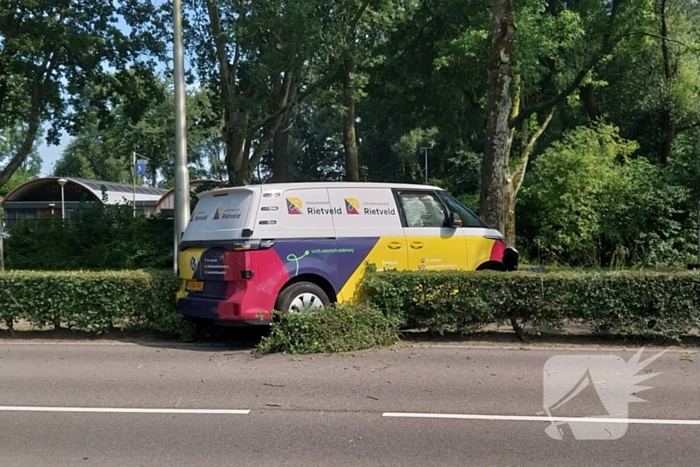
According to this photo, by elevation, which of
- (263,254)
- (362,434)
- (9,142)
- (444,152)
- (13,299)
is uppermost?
(9,142)

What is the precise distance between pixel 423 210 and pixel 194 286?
3.54 metres

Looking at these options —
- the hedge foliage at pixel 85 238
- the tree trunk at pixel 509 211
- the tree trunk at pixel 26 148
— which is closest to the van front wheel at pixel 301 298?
the tree trunk at pixel 509 211

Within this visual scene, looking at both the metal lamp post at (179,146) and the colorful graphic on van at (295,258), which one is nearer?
the colorful graphic on van at (295,258)

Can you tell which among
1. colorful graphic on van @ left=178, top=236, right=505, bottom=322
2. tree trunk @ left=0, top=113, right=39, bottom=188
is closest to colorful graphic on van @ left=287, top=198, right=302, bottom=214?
colorful graphic on van @ left=178, top=236, right=505, bottom=322

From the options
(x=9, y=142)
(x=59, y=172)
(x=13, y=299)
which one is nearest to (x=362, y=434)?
(x=13, y=299)

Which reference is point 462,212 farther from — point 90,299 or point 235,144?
point 235,144

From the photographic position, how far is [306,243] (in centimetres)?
891

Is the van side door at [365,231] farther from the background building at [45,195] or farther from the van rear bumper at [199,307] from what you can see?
the background building at [45,195]

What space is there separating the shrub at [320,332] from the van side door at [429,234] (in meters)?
1.47

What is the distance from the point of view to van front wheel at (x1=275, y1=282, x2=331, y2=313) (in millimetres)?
8695

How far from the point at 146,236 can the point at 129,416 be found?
46.4ft

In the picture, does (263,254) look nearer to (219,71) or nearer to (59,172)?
(219,71)

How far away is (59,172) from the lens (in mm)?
77875

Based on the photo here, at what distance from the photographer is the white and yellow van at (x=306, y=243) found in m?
8.57
